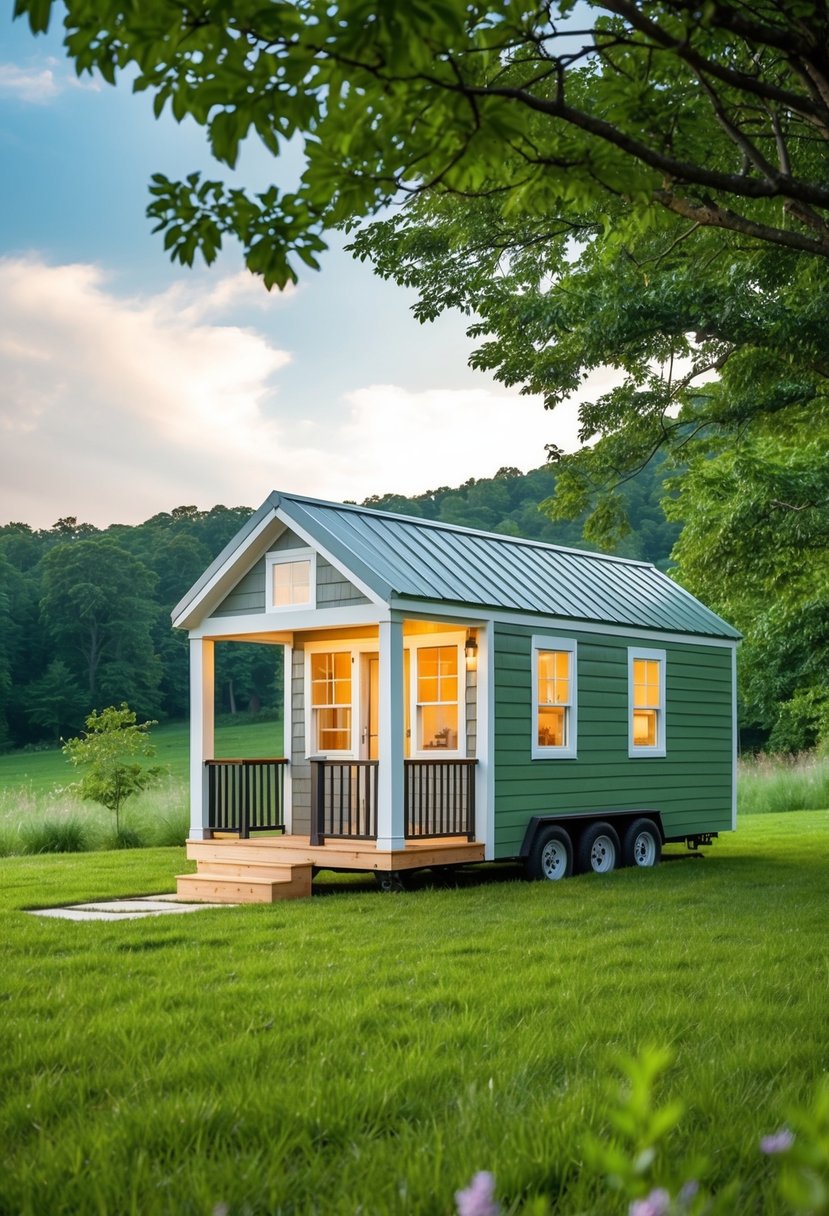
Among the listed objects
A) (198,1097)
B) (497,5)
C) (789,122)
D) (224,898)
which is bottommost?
(224,898)

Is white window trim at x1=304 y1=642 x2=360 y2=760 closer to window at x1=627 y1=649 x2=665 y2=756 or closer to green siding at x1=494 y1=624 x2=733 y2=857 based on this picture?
green siding at x1=494 y1=624 x2=733 y2=857

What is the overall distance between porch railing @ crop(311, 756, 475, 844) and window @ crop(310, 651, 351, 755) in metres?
1.57

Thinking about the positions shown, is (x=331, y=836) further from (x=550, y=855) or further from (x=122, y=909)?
(x=550, y=855)

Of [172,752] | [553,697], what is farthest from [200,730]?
[172,752]

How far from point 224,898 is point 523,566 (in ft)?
18.9

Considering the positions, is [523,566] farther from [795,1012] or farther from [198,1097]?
[198,1097]

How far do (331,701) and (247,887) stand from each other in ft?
11.1

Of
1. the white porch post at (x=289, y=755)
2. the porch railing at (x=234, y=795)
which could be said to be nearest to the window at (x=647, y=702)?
the white porch post at (x=289, y=755)

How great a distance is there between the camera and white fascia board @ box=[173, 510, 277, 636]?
14133 millimetres

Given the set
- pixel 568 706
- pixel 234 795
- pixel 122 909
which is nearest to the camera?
pixel 122 909

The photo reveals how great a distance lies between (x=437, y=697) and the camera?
14.7 meters

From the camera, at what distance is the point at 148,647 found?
58.9 metres

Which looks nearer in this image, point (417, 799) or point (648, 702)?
point (417, 799)

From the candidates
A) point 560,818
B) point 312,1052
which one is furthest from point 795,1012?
point 560,818
